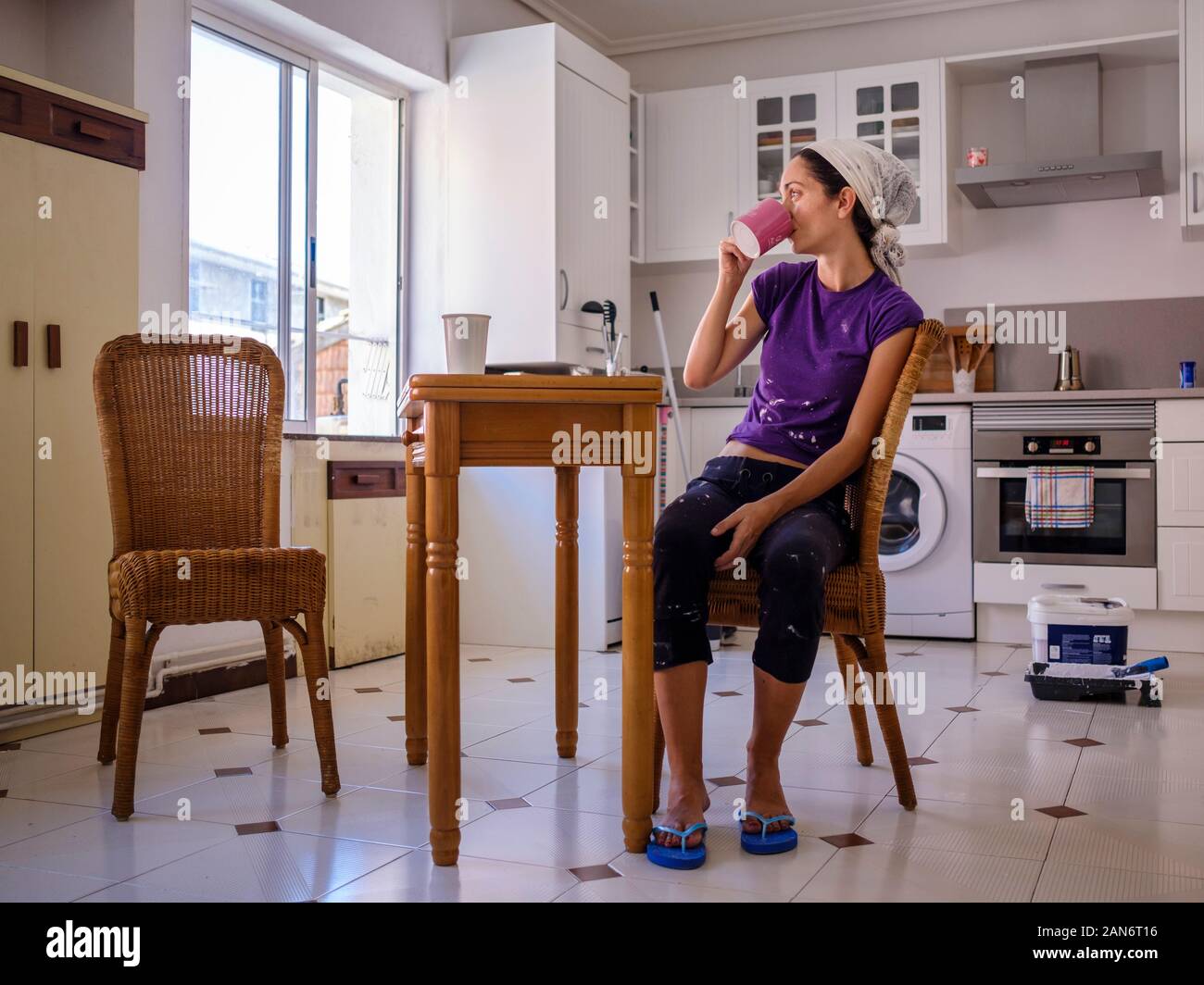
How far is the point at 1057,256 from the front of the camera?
4898mm

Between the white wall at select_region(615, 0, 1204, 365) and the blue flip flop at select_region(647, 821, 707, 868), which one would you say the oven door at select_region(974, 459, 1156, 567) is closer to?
the white wall at select_region(615, 0, 1204, 365)

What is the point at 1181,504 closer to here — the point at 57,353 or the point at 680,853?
the point at 680,853

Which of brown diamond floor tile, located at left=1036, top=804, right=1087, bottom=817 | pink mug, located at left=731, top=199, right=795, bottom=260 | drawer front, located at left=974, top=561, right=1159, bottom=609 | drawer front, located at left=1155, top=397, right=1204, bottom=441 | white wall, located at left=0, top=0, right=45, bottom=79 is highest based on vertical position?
white wall, located at left=0, top=0, right=45, bottom=79

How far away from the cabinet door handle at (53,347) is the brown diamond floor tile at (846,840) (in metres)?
2.09

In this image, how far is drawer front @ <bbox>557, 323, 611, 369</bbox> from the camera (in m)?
4.36

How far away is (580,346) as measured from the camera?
4516 mm

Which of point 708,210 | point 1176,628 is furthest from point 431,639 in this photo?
point 708,210

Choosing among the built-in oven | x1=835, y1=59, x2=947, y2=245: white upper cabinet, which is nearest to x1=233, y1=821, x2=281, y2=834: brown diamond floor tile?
the built-in oven

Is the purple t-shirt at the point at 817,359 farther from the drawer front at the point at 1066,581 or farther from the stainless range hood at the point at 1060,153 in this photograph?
the stainless range hood at the point at 1060,153

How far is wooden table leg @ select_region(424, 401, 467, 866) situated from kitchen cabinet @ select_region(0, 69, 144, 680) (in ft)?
4.55

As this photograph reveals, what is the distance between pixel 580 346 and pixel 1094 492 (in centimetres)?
198

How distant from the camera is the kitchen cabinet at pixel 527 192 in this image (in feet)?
14.2

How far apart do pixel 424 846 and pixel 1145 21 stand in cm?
449
